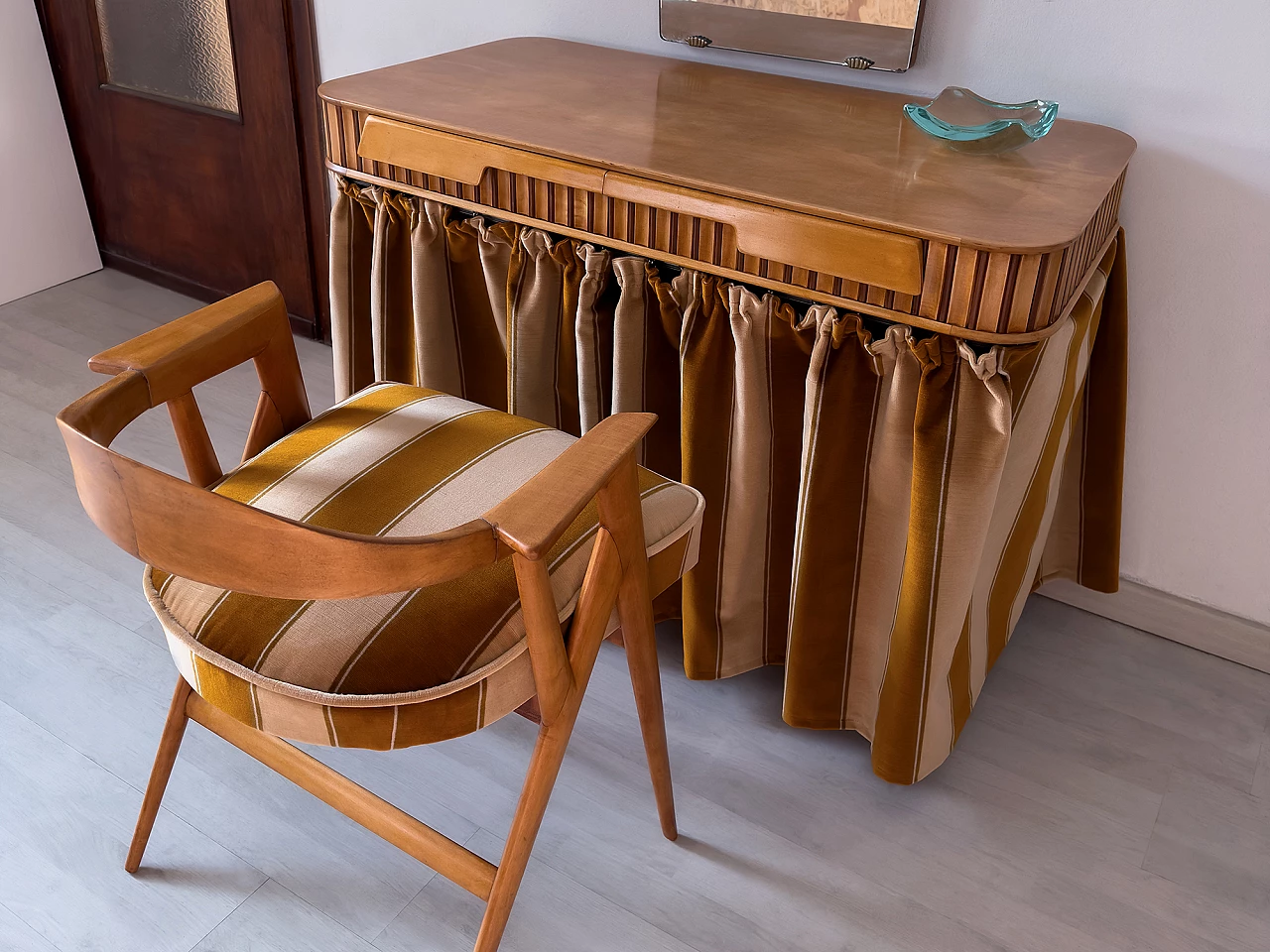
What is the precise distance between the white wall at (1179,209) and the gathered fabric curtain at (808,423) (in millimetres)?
104

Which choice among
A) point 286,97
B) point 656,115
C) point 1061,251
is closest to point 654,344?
point 656,115

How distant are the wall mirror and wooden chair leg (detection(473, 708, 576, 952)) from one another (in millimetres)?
1104

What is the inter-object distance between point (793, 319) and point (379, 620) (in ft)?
2.02

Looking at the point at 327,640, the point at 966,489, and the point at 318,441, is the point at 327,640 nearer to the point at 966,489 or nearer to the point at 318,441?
the point at 318,441

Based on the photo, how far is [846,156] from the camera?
131 cm

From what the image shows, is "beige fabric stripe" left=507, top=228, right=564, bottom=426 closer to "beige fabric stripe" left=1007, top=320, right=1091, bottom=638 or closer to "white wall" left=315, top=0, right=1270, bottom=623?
"white wall" left=315, top=0, right=1270, bottom=623

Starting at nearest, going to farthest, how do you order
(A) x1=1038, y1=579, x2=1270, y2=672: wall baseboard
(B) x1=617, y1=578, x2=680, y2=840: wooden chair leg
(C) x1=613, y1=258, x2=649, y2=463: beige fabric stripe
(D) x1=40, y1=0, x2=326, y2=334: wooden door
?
(B) x1=617, y1=578, x2=680, y2=840: wooden chair leg, (C) x1=613, y1=258, x2=649, y2=463: beige fabric stripe, (A) x1=1038, y1=579, x2=1270, y2=672: wall baseboard, (D) x1=40, y1=0, x2=326, y2=334: wooden door

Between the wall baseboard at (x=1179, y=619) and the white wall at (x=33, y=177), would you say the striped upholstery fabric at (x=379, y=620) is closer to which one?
the wall baseboard at (x=1179, y=619)

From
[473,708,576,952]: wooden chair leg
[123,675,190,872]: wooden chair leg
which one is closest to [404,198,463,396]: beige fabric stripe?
[123,675,190,872]: wooden chair leg

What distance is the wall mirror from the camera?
1.53 meters

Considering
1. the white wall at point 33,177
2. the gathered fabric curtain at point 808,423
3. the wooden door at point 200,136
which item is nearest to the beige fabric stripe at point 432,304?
the gathered fabric curtain at point 808,423

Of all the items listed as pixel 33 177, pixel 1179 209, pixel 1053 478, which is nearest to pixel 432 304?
pixel 1053 478

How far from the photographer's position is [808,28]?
1.60 meters

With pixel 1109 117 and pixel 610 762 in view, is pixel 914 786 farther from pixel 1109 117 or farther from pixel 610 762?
pixel 1109 117
